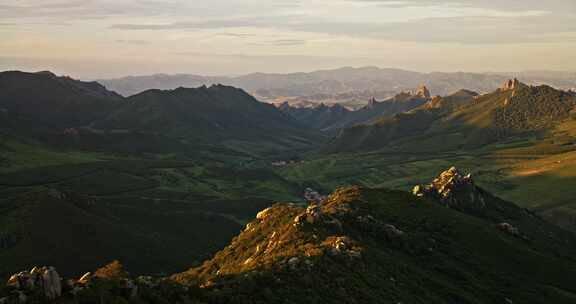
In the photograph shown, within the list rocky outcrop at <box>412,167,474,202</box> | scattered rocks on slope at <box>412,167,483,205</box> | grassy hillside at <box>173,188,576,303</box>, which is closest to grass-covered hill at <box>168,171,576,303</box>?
grassy hillside at <box>173,188,576,303</box>

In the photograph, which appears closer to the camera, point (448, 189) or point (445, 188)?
point (448, 189)

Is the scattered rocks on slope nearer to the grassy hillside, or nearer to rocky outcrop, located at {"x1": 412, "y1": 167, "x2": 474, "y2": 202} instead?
rocky outcrop, located at {"x1": 412, "y1": 167, "x2": 474, "y2": 202}

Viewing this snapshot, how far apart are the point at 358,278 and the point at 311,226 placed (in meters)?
28.0

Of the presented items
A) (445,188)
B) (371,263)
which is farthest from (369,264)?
(445,188)

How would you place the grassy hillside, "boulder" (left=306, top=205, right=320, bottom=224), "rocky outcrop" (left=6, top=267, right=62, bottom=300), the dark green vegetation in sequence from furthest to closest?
"boulder" (left=306, top=205, right=320, bottom=224)
the grassy hillside
the dark green vegetation
"rocky outcrop" (left=6, top=267, right=62, bottom=300)

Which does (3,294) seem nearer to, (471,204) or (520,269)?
(520,269)

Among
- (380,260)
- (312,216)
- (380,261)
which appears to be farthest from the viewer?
(312,216)

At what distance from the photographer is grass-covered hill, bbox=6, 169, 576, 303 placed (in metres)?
72.2

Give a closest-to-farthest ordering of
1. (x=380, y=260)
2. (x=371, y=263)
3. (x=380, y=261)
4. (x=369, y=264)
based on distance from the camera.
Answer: (x=369, y=264)
(x=371, y=263)
(x=380, y=261)
(x=380, y=260)

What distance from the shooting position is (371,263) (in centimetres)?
9769

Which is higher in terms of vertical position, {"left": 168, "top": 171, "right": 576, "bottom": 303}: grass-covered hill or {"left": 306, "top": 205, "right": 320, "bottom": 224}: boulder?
{"left": 306, "top": 205, "right": 320, "bottom": 224}: boulder

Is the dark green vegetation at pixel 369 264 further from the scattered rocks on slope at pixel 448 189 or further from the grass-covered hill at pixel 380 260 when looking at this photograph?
the scattered rocks on slope at pixel 448 189

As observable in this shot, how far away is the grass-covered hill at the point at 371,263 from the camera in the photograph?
72.2m

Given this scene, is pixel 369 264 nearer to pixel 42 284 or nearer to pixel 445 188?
pixel 42 284
